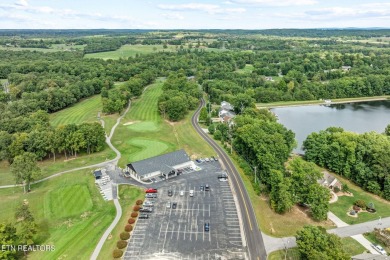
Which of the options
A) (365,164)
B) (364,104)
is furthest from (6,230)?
(364,104)

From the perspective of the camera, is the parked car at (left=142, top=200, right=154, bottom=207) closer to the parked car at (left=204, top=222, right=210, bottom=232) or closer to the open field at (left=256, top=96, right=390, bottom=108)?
the parked car at (left=204, top=222, right=210, bottom=232)

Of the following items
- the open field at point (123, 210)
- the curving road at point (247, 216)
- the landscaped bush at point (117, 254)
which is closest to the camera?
the landscaped bush at point (117, 254)

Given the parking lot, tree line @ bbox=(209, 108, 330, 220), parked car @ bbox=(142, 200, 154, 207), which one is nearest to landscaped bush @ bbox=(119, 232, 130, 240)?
the parking lot

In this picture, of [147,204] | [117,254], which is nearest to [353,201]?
[147,204]

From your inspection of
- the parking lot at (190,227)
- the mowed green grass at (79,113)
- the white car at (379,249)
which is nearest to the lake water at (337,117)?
the parking lot at (190,227)

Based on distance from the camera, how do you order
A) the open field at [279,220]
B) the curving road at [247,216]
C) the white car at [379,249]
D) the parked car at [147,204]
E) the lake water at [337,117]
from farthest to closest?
the lake water at [337,117]
the parked car at [147,204]
the open field at [279,220]
the curving road at [247,216]
the white car at [379,249]

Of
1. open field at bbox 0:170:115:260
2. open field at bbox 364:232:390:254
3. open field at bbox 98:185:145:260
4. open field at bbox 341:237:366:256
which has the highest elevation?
open field at bbox 364:232:390:254

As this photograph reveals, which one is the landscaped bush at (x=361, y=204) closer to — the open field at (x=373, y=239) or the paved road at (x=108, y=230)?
the open field at (x=373, y=239)
